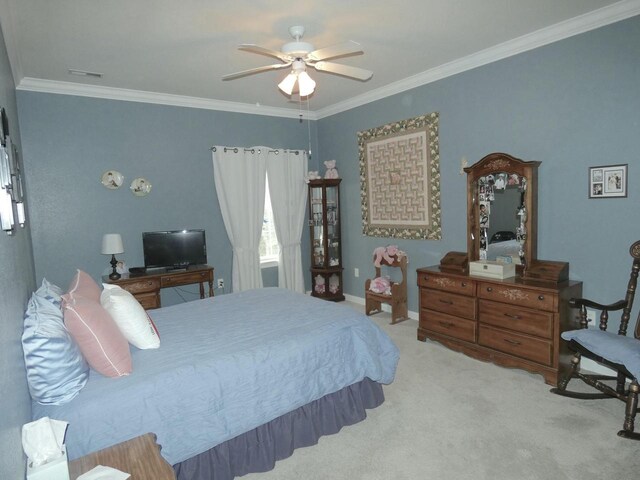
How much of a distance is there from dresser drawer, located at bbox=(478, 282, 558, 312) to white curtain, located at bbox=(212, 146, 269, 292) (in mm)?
3006

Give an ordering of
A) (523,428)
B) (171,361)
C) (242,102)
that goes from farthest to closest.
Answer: (242,102), (523,428), (171,361)

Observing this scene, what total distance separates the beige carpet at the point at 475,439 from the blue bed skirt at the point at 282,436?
6cm

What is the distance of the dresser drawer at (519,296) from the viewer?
284cm

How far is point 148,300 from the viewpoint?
4.04 meters

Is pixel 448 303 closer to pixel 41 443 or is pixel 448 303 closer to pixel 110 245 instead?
pixel 41 443

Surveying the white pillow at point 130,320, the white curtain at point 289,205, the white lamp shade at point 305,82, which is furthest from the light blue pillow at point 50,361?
the white curtain at point 289,205

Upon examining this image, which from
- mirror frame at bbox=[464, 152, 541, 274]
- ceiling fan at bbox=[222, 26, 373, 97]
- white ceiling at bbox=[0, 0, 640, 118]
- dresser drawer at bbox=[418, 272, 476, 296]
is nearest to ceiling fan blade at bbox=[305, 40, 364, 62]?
ceiling fan at bbox=[222, 26, 373, 97]

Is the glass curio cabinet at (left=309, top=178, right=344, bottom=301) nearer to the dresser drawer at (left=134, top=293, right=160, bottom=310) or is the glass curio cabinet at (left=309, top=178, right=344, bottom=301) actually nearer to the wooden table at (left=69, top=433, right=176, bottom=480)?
the dresser drawer at (left=134, top=293, right=160, bottom=310)

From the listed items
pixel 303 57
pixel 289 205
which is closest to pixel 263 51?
pixel 303 57

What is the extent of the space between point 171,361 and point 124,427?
1.25ft

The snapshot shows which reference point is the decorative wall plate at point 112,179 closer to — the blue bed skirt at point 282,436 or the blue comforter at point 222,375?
the blue comforter at point 222,375

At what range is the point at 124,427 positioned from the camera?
5.55ft

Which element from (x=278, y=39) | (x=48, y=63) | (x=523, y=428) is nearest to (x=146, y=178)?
(x=48, y=63)

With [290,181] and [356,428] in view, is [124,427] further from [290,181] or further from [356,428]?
[290,181]
